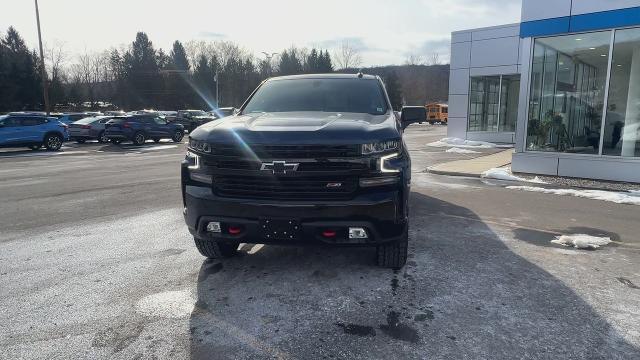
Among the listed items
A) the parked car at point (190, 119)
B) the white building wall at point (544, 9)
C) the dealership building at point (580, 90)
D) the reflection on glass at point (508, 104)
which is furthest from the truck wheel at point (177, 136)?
the white building wall at point (544, 9)

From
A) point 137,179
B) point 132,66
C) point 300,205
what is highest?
point 132,66

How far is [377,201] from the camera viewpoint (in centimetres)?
338

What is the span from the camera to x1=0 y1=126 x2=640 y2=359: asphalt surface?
2801 mm

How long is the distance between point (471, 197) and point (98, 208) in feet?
21.8

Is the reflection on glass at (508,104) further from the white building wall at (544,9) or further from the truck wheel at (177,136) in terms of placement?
the truck wheel at (177,136)

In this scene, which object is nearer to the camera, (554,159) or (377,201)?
(377,201)

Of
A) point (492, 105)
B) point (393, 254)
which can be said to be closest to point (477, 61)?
point (492, 105)

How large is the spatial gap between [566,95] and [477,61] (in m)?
11.5

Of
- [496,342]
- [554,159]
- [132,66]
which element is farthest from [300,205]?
[132,66]

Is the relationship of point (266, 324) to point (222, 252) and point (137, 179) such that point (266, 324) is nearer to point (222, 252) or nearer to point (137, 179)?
point (222, 252)

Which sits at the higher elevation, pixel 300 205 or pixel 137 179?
pixel 300 205

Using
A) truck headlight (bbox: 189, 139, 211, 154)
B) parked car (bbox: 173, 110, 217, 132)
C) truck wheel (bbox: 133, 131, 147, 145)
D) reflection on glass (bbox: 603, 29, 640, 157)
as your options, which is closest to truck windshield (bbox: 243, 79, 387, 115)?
truck headlight (bbox: 189, 139, 211, 154)

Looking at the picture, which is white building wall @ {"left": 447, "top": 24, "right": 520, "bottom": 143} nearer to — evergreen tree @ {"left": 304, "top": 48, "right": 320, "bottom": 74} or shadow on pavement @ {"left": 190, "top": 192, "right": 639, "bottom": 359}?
shadow on pavement @ {"left": 190, "top": 192, "right": 639, "bottom": 359}

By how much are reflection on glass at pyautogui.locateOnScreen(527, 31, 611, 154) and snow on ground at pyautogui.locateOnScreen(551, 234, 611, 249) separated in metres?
5.72
